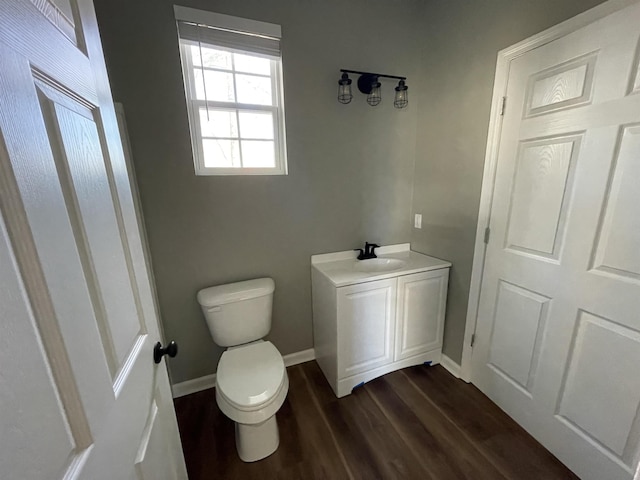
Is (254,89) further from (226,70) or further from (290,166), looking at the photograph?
(290,166)

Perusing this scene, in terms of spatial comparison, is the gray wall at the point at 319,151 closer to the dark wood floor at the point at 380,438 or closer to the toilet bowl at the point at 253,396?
the dark wood floor at the point at 380,438

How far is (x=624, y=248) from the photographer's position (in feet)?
3.46

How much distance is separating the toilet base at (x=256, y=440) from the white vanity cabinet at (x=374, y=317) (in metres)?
0.51

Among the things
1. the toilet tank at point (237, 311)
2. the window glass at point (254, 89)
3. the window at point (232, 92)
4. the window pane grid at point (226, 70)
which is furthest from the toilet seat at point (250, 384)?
the window pane grid at point (226, 70)

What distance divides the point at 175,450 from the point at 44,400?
80 cm

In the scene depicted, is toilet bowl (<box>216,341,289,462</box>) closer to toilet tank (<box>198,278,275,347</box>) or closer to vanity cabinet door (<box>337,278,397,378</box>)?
toilet tank (<box>198,278,275,347</box>)

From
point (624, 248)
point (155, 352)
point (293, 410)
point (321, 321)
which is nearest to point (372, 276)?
point (321, 321)

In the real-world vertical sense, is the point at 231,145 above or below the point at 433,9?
below

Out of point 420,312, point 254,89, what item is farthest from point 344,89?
point 420,312

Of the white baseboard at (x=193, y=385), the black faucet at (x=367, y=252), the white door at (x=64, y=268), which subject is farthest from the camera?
the black faucet at (x=367, y=252)

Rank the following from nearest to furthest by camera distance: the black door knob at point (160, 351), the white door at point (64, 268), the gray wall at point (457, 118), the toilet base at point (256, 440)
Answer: the white door at point (64, 268), the black door knob at point (160, 351), the toilet base at point (256, 440), the gray wall at point (457, 118)

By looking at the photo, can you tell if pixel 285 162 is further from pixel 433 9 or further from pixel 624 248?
pixel 624 248

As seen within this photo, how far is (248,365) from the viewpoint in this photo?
143cm

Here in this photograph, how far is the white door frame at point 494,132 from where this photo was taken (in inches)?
42.8
